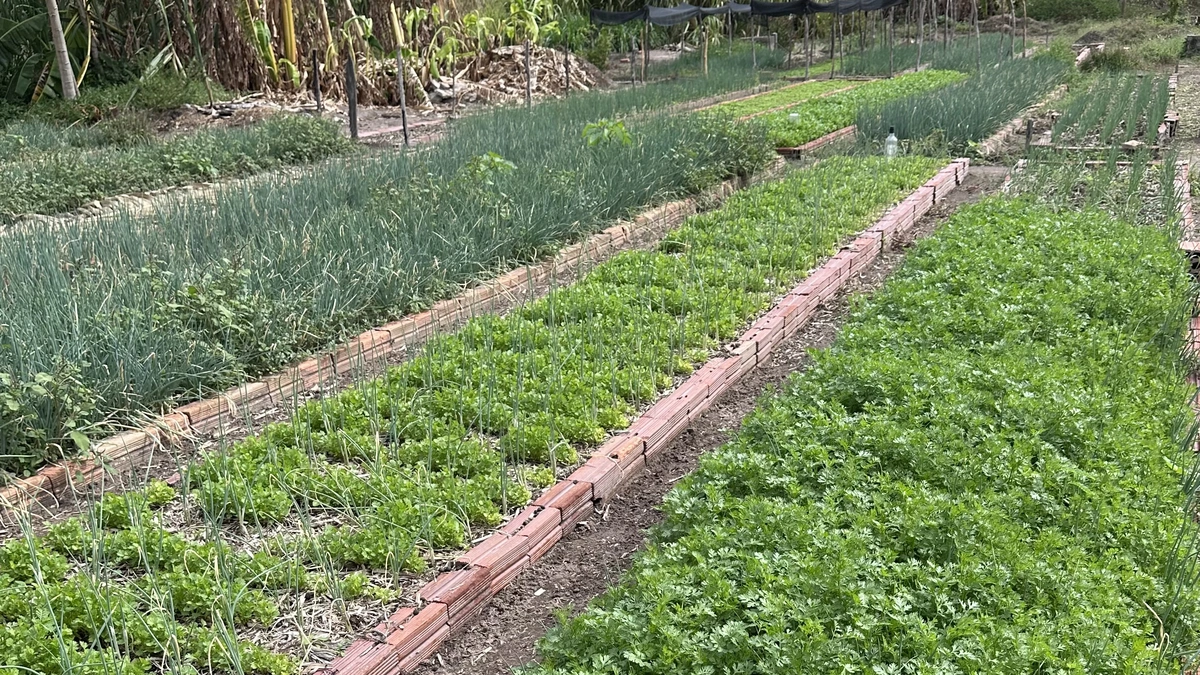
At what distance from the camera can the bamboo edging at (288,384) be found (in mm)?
3406

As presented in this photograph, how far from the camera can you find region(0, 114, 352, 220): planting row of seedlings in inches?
314

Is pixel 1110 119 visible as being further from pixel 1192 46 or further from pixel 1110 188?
pixel 1192 46

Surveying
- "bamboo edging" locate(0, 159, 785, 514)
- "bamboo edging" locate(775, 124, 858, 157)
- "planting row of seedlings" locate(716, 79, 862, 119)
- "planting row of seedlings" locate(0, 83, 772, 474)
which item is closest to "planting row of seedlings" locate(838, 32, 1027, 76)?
"planting row of seedlings" locate(716, 79, 862, 119)

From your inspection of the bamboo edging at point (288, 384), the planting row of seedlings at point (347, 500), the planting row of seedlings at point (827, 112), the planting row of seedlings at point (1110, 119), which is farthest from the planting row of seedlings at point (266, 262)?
the planting row of seedlings at point (1110, 119)

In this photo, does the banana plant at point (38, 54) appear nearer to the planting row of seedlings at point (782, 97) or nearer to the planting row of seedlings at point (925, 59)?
the planting row of seedlings at point (782, 97)

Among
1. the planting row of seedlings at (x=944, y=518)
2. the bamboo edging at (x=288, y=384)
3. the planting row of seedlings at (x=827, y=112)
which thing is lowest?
the bamboo edging at (x=288, y=384)

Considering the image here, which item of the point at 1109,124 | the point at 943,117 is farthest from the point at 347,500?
the point at 1109,124

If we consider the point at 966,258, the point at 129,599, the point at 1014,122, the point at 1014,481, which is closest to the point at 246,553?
the point at 129,599

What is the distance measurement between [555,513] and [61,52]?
11.9m

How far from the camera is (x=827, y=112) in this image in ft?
38.4

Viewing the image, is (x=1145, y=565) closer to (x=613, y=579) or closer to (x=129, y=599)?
(x=613, y=579)

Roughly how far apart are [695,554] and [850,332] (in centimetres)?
194

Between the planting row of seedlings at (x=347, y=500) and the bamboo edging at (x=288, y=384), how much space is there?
22 centimetres

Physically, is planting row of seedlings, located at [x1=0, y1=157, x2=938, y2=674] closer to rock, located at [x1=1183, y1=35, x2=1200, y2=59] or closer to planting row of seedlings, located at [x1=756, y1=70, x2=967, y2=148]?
planting row of seedlings, located at [x1=756, y1=70, x2=967, y2=148]
